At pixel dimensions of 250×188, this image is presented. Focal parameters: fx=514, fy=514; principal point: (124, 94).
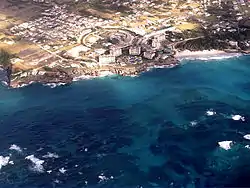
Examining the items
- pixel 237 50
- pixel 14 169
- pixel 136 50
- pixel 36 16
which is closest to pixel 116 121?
pixel 14 169

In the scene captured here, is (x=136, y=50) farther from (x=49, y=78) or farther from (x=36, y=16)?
(x=36, y=16)

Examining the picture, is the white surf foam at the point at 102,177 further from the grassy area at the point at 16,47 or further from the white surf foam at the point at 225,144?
the grassy area at the point at 16,47

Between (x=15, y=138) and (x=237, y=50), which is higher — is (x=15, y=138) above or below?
below

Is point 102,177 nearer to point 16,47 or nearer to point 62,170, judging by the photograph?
point 62,170

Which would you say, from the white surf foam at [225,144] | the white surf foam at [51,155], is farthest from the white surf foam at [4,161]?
the white surf foam at [225,144]

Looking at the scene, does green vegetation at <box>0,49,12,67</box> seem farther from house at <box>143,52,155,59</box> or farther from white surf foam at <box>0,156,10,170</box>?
white surf foam at <box>0,156,10,170</box>

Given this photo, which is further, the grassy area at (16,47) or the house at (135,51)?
the grassy area at (16,47)

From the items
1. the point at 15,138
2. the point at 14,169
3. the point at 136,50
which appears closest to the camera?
the point at 14,169
